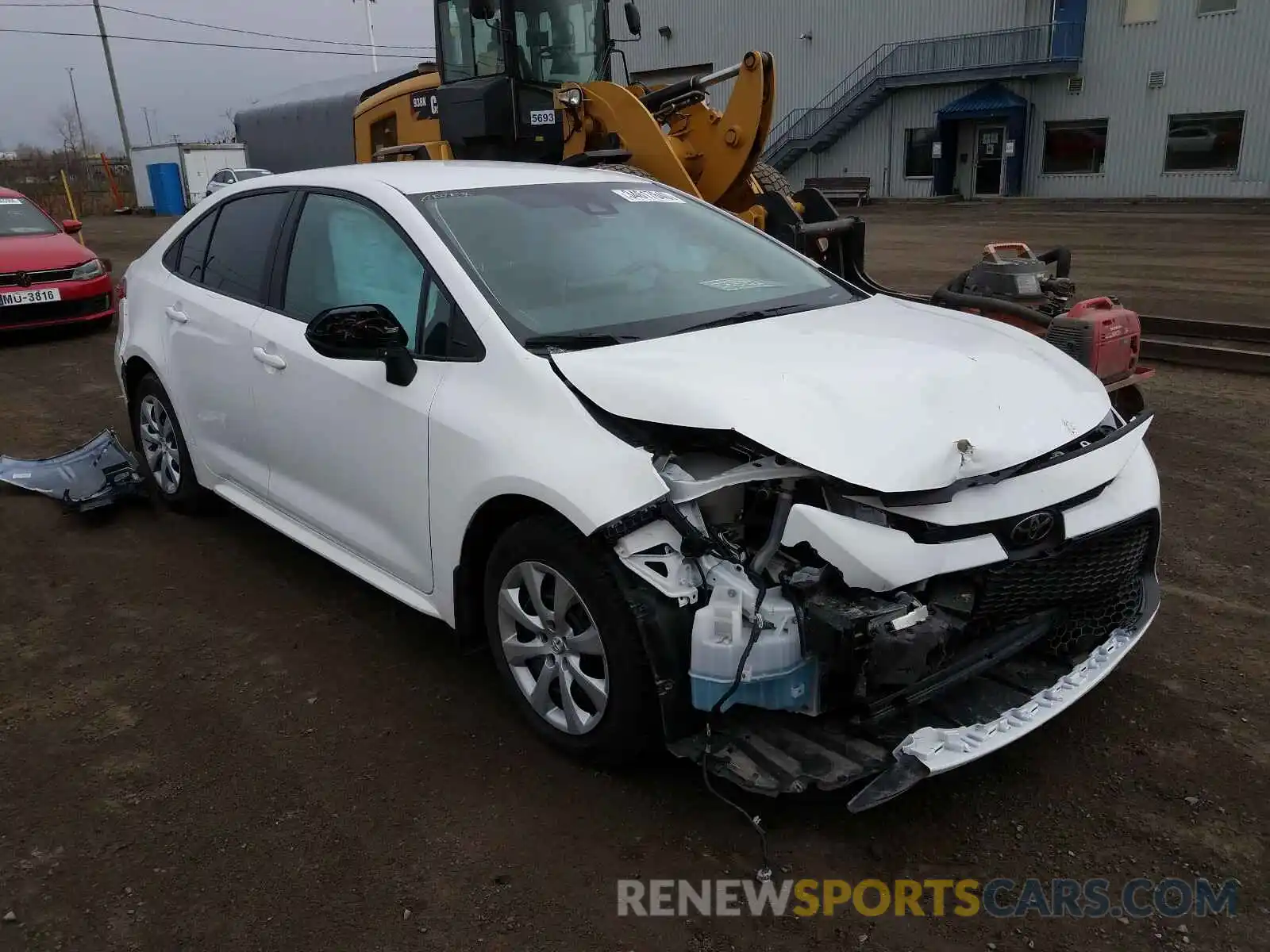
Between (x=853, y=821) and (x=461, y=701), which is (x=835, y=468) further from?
(x=461, y=701)

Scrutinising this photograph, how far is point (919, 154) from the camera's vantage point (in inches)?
1309

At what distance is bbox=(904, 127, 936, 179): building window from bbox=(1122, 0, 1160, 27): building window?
621 cm

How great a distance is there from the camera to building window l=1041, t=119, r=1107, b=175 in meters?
A: 29.6

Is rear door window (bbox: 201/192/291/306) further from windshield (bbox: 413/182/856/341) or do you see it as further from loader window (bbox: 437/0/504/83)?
loader window (bbox: 437/0/504/83)

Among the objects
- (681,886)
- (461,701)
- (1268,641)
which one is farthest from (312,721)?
(1268,641)

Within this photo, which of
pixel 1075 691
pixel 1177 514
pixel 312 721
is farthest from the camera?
pixel 1177 514

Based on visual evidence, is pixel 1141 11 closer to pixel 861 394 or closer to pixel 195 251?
pixel 195 251

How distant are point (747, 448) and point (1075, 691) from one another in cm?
115

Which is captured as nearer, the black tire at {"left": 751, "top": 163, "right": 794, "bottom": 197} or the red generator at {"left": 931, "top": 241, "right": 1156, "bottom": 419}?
the red generator at {"left": 931, "top": 241, "right": 1156, "bottom": 419}

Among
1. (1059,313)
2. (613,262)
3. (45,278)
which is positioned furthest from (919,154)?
(613,262)

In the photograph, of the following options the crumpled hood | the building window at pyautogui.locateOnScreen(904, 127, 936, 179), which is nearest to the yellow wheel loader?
the crumpled hood

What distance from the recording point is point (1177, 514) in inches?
195

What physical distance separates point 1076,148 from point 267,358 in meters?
31.3

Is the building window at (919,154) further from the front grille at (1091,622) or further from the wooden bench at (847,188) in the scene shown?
the front grille at (1091,622)
